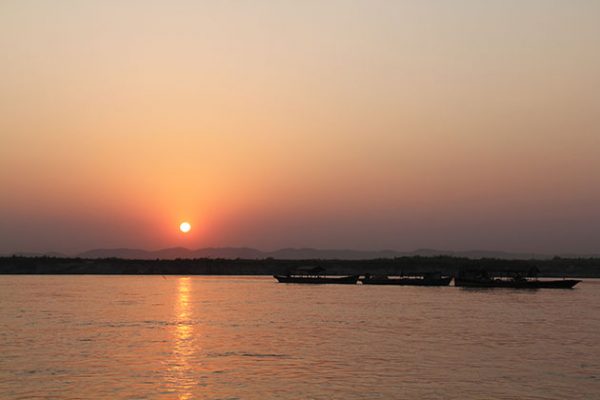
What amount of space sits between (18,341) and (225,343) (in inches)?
557

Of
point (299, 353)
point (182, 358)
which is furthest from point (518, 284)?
point (182, 358)

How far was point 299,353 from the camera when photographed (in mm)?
45125

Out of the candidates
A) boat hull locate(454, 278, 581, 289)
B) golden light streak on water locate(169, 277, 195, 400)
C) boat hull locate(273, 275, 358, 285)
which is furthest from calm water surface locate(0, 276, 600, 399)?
boat hull locate(273, 275, 358, 285)

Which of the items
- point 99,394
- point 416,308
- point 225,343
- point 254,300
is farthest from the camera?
point 254,300

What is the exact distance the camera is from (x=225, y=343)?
50.8 m

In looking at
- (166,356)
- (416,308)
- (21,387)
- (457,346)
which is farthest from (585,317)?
(21,387)

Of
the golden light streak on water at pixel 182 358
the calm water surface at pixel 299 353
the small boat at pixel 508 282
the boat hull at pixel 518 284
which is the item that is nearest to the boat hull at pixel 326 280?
the small boat at pixel 508 282

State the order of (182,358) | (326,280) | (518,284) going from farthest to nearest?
(326,280) < (518,284) < (182,358)

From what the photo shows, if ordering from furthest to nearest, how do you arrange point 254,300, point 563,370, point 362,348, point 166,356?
point 254,300 < point 362,348 < point 166,356 < point 563,370

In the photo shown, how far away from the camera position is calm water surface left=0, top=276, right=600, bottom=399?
33.4 meters

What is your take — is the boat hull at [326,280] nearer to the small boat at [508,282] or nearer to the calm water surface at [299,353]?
the small boat at [508,282]

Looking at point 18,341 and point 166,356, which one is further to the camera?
point 18,341

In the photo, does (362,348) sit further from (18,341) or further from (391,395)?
(18,341)

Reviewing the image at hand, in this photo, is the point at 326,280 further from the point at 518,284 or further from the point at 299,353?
the point at 299,353
